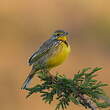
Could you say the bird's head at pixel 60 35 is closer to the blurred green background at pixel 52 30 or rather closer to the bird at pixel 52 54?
the bird at pixel 52 54

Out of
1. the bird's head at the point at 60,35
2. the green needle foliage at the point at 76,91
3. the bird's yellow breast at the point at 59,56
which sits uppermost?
the bird's head at the point at 60,35

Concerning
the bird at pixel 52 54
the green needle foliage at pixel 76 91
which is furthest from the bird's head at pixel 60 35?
the green needle foliage at pixel 76 91

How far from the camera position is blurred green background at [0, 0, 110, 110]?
39.3ft

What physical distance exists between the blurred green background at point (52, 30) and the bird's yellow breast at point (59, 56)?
16.4ft

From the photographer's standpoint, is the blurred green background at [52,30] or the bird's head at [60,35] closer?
the bird's head at [60,35]

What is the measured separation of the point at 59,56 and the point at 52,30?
9230 millimetres

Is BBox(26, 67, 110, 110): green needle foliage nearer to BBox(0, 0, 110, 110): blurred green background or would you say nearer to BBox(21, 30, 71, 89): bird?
BBox(21, 30, 71, 89): bird

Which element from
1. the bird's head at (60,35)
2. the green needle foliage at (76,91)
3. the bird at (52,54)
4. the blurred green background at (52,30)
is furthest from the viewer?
the blurred green background at (52,30)

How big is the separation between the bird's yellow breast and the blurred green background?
16.4 feet

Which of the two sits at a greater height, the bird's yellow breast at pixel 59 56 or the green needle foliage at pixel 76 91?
the bird's yellow breast at pixel 59 56

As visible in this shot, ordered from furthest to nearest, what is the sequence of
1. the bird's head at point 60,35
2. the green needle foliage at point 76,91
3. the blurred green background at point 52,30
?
1. the blurred green background at point 52,30
2. the bird's head at point 60,35
3. the green needle foliage at point 76,91

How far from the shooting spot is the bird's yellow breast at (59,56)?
5147 mm

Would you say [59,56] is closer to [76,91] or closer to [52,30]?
[76,91]

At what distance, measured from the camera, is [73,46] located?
1377 cm
